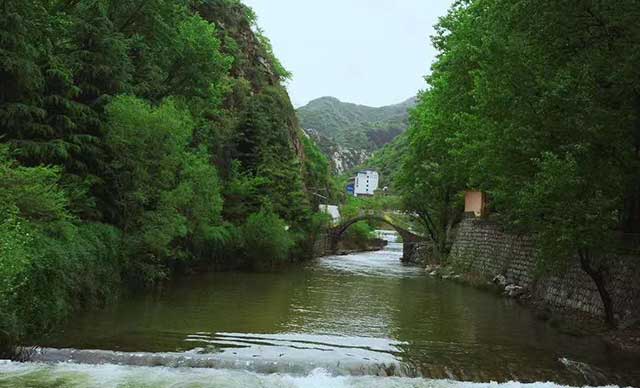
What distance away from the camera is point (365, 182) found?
137500 millimetres

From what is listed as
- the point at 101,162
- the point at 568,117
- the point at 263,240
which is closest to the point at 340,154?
the point at 263,240

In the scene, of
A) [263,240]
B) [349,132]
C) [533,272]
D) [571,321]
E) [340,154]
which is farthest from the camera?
[349,132]

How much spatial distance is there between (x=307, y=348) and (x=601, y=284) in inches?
295

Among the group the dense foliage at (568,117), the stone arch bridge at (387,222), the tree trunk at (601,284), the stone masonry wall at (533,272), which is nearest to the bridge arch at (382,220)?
the stone arch bridge at (387,222)

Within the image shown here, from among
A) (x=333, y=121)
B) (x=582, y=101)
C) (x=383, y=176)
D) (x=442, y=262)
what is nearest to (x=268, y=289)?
(x=582, y=101)

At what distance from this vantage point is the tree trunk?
523 inches

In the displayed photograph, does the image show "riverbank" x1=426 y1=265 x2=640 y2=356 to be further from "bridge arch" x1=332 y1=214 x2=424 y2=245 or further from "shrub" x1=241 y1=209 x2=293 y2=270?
"bridge arch" x1=332 y1=214 x2=424 y2=245

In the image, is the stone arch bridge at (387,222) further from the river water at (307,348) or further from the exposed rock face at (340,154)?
the exposed rock face at (340,154)

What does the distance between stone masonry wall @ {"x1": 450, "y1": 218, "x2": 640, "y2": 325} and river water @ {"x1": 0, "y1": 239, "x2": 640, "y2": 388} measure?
1328 millimetres

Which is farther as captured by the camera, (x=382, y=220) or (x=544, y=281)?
(x=382, y=220)

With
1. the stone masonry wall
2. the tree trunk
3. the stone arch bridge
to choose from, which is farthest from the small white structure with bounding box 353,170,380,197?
the tree trunk

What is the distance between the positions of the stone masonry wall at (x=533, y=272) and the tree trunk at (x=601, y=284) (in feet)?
1.06

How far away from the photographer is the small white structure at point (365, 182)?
136125 millimetres

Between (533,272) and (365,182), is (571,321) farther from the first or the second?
(365,182)
